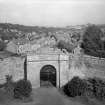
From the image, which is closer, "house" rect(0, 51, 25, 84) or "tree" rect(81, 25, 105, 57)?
"house" rect(0, 51, 25, 84)

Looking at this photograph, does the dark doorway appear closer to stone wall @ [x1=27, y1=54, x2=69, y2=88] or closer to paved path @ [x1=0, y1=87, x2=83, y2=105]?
stone wall @ [x1=27, y1=54, x2=69, y2=88]

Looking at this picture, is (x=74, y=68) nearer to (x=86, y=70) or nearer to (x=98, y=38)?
(x=86, y=70)

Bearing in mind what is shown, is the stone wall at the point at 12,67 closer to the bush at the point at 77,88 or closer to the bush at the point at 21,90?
the bush at the point at 21,90

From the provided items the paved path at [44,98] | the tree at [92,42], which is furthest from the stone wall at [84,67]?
the tree at [92,42]

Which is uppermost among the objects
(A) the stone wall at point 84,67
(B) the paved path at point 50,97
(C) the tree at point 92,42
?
(C) the tree at point 92,42

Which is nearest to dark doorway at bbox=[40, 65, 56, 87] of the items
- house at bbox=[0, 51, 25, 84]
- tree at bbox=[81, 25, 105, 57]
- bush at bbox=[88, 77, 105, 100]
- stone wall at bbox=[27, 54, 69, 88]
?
stone wall at bbox=[27, 54, 69, 88]
